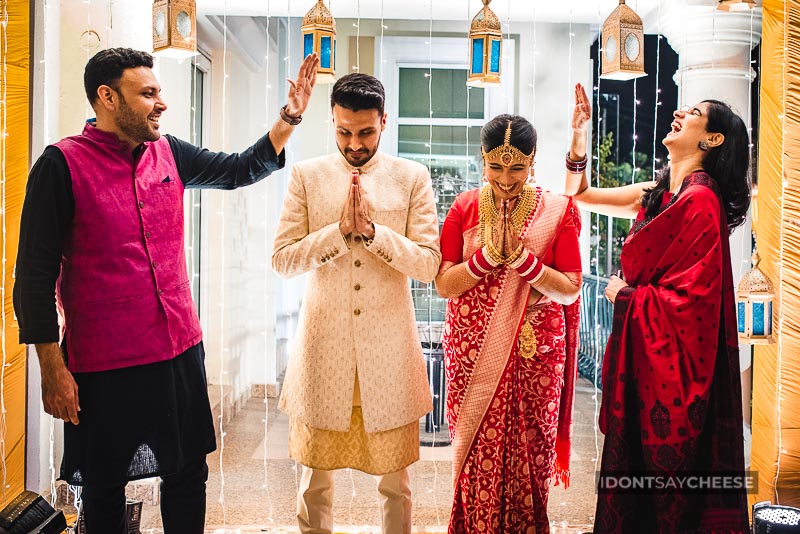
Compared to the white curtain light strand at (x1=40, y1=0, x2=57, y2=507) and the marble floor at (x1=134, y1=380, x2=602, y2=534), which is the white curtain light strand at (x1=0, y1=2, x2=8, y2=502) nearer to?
the white curtain light strand at (x1=40, y1=0, x2=57, y2=507)

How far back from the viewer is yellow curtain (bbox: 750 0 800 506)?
3162 millimetres

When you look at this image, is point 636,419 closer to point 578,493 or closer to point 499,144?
point 499,144

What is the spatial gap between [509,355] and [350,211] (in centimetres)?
77

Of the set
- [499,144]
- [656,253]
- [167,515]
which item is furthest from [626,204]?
[167,515]

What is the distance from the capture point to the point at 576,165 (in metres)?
2.80

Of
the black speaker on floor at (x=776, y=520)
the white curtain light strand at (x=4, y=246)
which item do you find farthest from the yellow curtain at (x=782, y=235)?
the white curtain light strand at (x=4, y=246)

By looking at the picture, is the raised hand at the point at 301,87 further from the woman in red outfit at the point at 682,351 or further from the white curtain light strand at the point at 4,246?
the white curtain light strand at the point at 4,246

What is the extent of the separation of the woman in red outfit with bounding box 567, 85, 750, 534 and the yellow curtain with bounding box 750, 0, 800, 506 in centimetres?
78

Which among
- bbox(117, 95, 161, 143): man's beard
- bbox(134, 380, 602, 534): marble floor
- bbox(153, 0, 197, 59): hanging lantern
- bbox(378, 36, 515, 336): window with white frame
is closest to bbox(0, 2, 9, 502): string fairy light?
bbox(134, 380, 602, 534): marble floor

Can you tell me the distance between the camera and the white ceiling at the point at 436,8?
4180mm

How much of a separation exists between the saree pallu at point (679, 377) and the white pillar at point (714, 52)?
4.86 ft

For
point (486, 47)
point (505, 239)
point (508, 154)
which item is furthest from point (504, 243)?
point (486, 47)

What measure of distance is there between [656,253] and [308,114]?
2.84 metres

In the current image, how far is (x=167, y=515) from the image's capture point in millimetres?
2457
